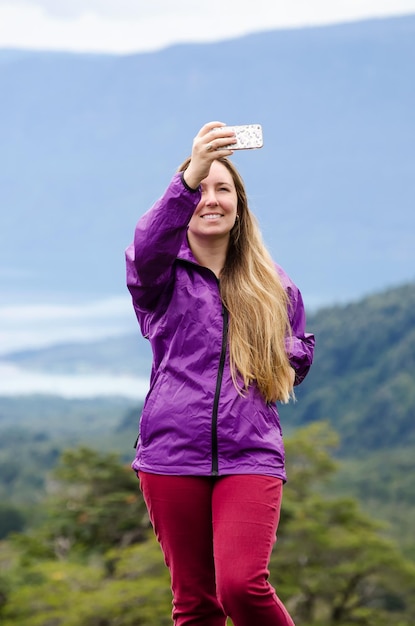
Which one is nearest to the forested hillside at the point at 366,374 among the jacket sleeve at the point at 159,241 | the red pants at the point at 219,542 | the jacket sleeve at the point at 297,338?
the jacket sleeve at the point at 297,338

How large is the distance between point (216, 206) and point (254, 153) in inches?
5395

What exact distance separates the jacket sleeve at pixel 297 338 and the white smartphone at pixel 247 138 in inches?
16.4

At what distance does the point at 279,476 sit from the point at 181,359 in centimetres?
34

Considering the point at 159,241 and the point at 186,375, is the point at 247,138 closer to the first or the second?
the point at 159,241

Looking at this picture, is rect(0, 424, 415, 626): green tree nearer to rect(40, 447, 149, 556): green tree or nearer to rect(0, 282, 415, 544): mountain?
rect(40, 447, 149, 556): green tree

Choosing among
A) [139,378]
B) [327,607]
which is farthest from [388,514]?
[139,378]

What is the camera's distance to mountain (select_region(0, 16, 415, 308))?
136 meters

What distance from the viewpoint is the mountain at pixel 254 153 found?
445 feet

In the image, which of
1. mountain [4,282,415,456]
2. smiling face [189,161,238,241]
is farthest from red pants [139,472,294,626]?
mountain [4,282,415,456]

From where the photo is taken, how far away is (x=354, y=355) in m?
63.6

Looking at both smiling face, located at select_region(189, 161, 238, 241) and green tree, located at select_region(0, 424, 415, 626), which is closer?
smiling face, located at select_region(189, 161, 238, 241)

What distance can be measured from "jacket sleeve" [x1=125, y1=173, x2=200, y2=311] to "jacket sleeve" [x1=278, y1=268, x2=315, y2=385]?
0.32 metres

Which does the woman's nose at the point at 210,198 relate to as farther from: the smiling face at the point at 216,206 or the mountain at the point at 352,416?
the mountain at the point at 352,416

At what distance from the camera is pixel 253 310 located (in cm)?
288
